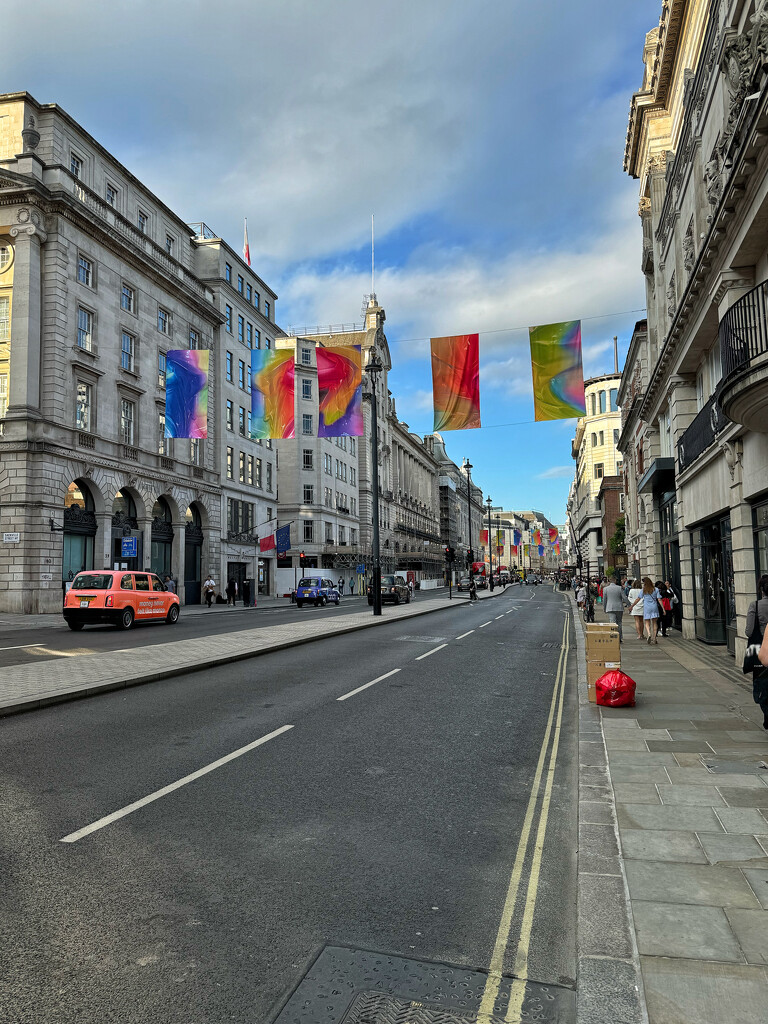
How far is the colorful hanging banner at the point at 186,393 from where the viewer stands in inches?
1164

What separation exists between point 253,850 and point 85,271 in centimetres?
3722

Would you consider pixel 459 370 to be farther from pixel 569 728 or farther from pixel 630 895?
pixel 630 895

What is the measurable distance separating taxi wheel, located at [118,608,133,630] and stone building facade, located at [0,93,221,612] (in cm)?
951

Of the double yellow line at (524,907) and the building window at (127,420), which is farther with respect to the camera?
the building window at (127,420)

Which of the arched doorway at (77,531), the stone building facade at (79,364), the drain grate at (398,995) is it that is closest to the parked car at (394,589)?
the stone building facade at (79,364)

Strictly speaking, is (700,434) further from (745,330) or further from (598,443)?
(598,443)

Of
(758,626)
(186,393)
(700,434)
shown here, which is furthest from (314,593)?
(758,626)

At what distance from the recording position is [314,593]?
43438mm

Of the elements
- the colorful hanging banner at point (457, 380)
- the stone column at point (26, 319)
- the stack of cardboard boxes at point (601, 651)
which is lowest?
the stack of cardboard boxes at point (601, 651)

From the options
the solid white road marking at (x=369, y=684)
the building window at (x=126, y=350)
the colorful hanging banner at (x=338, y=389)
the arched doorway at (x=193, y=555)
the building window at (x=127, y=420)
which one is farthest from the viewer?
the arched doorway at (x=193, y=555)

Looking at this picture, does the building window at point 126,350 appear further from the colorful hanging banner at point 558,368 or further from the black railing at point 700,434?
the black railing at point 700,434

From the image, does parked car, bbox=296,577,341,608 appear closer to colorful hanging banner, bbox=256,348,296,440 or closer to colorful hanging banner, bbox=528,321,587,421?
colorful hanging banner, bbox=256,348,296,440

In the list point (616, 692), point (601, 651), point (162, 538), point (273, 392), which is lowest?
point (616, 692)

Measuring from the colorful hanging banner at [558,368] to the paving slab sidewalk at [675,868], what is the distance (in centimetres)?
1154
